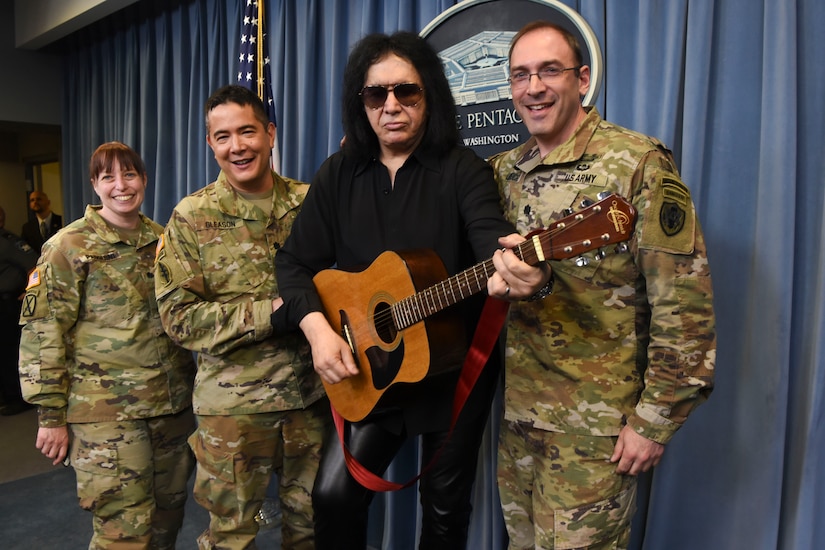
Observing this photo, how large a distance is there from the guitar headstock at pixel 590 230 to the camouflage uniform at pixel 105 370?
1485 millimetres

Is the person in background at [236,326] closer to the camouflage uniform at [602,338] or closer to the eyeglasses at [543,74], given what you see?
the camouflage uniform at [602,338]

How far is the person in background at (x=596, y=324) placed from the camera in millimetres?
1267

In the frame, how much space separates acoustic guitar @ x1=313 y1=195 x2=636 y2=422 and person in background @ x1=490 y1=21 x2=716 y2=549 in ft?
0.53

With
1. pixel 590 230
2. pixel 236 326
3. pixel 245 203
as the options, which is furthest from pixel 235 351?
pixel 590 230

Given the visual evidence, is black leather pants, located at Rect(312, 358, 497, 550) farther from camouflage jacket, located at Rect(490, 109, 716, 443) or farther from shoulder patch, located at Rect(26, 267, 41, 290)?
shoulder patch, located at Rect(26, 267, 41, 290)

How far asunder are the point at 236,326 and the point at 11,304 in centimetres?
403

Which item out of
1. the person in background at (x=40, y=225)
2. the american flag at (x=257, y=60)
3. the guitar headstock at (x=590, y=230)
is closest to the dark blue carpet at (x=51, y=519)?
the american flag at (x=257, y=60)

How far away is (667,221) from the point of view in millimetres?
1265

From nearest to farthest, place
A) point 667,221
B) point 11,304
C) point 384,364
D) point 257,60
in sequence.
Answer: point 667,221, point 384,364, point 257,60, point 11,304

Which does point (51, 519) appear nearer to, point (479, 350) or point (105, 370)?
point (105, 370)

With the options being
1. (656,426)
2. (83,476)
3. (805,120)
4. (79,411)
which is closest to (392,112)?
(656,426)

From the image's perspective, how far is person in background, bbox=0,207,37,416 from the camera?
4543mm

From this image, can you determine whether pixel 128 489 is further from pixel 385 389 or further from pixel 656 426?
pixel 656 426

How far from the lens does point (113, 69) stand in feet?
14.8
